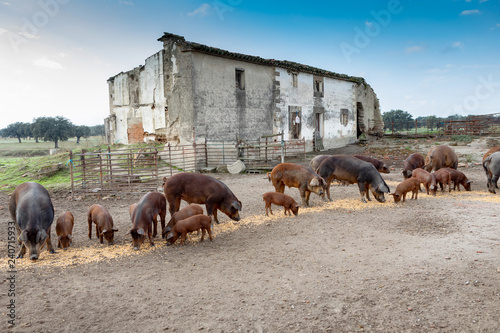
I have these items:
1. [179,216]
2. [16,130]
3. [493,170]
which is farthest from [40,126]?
[493,170]

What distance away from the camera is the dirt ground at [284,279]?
3.53 metres

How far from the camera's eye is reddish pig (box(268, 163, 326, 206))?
8.58 m

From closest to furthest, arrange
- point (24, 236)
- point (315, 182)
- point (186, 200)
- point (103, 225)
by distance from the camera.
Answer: point (24, 236) → point (103, 225) → point (186, 200) → point (315, 182)

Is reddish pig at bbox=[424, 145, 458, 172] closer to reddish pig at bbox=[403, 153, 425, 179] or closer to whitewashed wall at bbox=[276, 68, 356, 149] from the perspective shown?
reddish pig at bbox=[403, 153, 425, 179]

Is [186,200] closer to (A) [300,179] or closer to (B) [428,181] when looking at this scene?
(A) [300,179]

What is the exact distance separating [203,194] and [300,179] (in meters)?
2.93

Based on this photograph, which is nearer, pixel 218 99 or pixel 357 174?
pixel 357 174

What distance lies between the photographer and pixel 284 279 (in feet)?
15.0

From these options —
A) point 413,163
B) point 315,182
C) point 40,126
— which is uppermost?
point 40,126

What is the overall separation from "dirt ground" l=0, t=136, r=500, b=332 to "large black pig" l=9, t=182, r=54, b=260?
0.30 metres

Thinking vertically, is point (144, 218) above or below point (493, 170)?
below

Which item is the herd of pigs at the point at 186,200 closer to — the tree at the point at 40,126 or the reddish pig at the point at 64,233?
the reddish pig at the point at 64,233

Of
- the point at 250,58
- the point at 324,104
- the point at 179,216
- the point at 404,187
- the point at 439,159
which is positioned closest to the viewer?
the point at 179,216

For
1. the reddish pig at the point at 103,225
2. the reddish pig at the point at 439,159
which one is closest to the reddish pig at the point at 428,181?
the reddish pig at the point at 439,159
